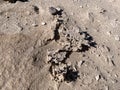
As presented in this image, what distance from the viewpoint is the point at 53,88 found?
4766 mm

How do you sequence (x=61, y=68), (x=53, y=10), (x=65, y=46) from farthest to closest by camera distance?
(x=53, y=10) < (x=65, y=46) < (x=61, y=68)

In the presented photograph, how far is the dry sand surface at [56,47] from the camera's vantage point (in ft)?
15.9

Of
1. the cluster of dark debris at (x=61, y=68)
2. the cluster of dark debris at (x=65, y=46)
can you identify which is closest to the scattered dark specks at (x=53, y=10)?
the cluster of dark debris at (x=65, y=46)

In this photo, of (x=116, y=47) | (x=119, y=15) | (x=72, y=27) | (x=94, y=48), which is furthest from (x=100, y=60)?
(x=119, y=15)

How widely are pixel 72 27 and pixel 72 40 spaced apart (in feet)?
1.71

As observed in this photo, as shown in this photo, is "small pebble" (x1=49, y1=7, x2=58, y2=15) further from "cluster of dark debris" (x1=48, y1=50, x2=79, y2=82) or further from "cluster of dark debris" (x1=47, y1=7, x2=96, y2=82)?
"cluster of dark debris" (x1=48, y1=50, x2=79, y2=82)

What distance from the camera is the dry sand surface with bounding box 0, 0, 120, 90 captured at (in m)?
4.84

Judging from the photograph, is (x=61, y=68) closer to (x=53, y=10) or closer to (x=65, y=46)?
(x=65, y=46)

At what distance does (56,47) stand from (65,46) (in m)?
0.19

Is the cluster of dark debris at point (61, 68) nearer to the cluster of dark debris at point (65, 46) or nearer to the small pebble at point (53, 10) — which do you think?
the cluster of dark debris at point (65, 46)

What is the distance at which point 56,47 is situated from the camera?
5305 mm

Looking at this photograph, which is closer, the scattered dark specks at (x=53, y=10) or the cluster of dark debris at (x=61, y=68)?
the cluster of dark debris at (x=61, y=68)

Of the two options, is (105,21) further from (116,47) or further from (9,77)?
(9,77)

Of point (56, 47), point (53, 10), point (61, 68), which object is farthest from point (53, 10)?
point (61, 68)
